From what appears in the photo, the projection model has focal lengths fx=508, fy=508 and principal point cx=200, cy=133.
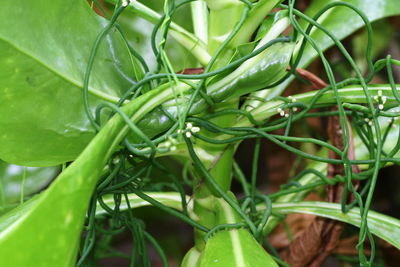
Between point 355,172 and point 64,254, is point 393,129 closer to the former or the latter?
point 355,172

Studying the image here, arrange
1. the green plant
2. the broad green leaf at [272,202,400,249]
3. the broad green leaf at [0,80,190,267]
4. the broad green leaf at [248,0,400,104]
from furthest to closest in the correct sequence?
1. the broad green leaf at [248,0,400,104]
2. the broad green leaf at [272,202,400,249]
3. the green plant
4. the broad green leaf at [0,80,190,267]

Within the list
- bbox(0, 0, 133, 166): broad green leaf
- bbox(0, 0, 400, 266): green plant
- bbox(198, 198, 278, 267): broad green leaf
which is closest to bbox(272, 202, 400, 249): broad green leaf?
bbox(0, 0, 400, 266): green plant

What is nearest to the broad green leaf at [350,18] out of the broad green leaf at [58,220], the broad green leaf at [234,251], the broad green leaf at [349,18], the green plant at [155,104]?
the broad green leaf at [349,18]

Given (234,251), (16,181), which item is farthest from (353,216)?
(16,181)

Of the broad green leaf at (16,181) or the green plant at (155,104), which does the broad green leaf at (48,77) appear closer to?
the green plant at (155,104)

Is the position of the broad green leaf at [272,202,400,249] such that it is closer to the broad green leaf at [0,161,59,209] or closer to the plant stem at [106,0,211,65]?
the plant stem at [106,0,211,65]
